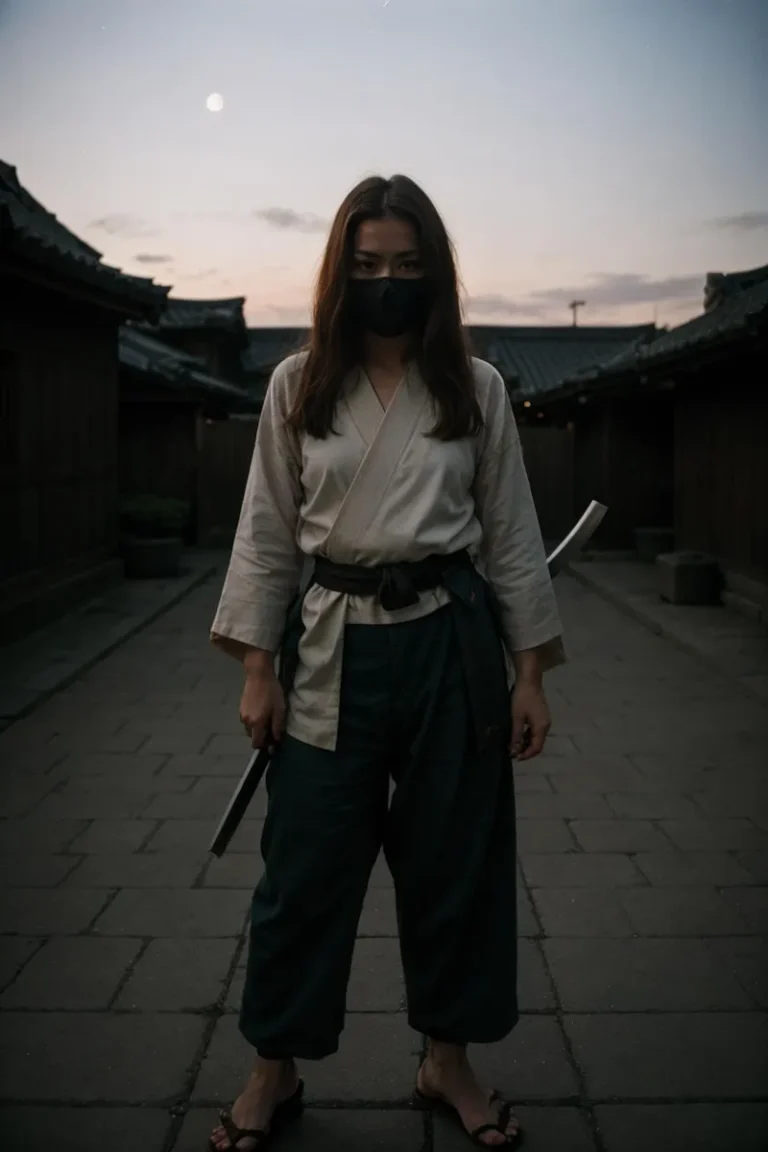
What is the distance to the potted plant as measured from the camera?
13562 millimetres

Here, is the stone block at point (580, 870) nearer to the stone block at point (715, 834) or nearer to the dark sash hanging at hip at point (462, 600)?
the stone block at point (715, 834)

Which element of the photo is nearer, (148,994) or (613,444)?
(148,994)

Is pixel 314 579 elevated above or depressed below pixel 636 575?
above

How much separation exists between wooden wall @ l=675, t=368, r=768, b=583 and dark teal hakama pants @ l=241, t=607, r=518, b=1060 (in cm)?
880

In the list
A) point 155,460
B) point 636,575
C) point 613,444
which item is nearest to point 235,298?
point 155,460

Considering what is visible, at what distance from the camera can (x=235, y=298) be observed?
1066 inches

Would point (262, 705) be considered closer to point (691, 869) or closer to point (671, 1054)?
point (671, 1054)

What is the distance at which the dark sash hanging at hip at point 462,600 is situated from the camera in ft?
7.18

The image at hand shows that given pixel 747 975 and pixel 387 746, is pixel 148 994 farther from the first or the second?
pixel 747 975

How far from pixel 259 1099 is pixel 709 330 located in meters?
9.53

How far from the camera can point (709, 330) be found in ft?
34.4

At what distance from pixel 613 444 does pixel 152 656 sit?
9880 mm

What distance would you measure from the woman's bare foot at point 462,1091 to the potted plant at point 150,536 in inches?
454

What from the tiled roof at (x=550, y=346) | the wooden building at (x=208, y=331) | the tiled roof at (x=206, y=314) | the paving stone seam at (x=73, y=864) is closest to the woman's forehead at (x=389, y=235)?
the paving stone seam at (x=73, y=864)
